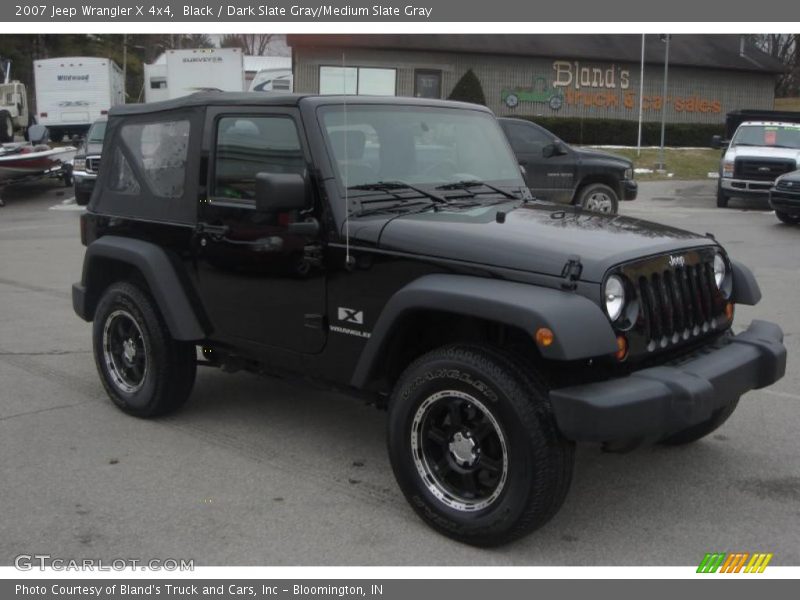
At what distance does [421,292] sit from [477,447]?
2.32ft

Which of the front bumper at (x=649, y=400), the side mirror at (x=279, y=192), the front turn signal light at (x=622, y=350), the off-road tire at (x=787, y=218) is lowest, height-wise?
the front bumper at (x=649, y=400)

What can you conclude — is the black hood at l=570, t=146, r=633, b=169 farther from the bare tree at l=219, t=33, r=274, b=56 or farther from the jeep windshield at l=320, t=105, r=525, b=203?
the bare tree at l=219, t=33, r=274, b=56

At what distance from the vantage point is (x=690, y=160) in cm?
3116

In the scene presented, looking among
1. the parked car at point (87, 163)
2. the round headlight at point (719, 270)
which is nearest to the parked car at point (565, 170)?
the parked car at point (87, 163)

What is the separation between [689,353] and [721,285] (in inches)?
21.2

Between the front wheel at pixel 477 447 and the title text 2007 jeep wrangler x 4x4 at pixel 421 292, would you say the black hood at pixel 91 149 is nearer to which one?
the title text 2007 jeep wrangler x 4x4 at pixel 421 292

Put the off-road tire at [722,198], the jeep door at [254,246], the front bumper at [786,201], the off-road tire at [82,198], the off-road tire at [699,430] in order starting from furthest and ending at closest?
1. the off-road tire at [722,198]
2. the off-road tire at [82,198]
3. the front bumper at [786,201]
4. the off-road tire at [699,430]
5. the jeep door at [254,246]

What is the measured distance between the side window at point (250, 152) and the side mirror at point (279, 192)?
29 cm

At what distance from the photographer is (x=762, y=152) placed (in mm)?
19703

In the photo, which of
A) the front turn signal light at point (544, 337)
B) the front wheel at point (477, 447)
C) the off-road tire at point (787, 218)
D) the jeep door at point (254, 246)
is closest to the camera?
the front turn signal light at point (544, 337)

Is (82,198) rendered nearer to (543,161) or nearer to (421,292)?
(543,161)

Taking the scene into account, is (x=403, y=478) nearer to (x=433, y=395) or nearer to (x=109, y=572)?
(x=433, y=395)

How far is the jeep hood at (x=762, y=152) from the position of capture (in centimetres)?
1953

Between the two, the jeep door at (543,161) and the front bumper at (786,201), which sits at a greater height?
the jeep door at (543,161)
